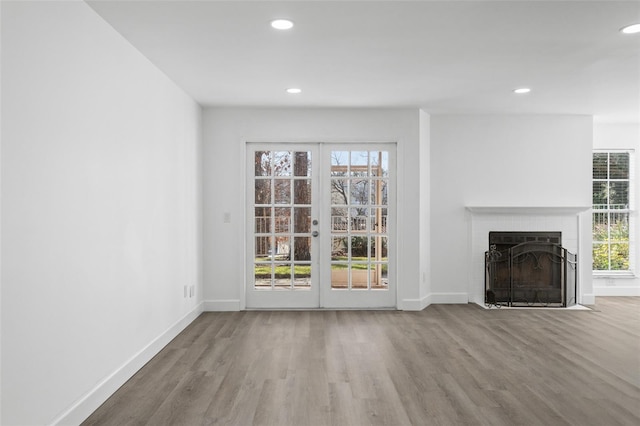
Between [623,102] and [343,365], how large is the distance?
179 inches

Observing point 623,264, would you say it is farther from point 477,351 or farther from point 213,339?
point 213,339

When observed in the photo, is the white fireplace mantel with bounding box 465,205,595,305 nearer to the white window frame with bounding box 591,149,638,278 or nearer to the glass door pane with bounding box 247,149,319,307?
the white window frame with bounding box 591,149,638,278

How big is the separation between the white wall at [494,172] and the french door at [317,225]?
76 centimetres

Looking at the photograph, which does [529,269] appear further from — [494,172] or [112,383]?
[112,383]

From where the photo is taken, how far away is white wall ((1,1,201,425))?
236 cm

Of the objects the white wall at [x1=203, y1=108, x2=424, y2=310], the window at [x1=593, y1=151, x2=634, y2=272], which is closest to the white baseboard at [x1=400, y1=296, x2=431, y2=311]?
the white wall at [x1=203, y1=108, x2=424, y2=310]

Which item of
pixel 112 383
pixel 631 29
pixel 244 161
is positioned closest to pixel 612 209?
pixel 631 29

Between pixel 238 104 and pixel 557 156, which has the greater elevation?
pixel 238 104

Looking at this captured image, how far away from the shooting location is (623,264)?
7438mm

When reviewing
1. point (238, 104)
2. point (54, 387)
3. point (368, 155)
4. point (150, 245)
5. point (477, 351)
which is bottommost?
point (477, 351)

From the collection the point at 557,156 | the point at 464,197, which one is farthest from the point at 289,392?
the point at 557,156

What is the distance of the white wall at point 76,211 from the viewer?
236 cm

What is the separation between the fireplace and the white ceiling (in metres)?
1.76

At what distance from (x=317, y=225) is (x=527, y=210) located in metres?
2.68
